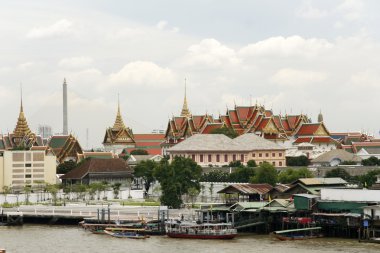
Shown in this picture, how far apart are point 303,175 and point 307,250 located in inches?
1234

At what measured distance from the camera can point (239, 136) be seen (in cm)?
10781

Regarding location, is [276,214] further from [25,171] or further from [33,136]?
[33,136]

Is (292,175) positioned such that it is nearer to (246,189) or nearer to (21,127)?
(246,189)

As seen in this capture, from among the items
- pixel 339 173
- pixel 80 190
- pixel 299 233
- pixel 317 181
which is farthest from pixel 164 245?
pixel 339 173

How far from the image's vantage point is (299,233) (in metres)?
52.8

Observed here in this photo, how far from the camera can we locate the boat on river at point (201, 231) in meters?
52.7

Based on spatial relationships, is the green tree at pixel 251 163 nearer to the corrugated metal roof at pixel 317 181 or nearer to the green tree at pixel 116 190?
the green tree at pixel 116 190

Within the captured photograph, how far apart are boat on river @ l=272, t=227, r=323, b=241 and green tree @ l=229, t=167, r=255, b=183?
29683mm

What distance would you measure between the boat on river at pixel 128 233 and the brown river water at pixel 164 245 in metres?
0.51

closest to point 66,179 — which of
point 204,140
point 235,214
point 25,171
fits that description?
point 25,171

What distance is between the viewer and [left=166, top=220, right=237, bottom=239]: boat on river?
5271cm

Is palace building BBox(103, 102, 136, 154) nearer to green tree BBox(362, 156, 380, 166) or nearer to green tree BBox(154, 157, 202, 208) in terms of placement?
green tree BBox(362, 156, 380, 166)

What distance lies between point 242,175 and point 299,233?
31.1 meters

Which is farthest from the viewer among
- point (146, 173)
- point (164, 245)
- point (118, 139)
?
point (118, 139)
